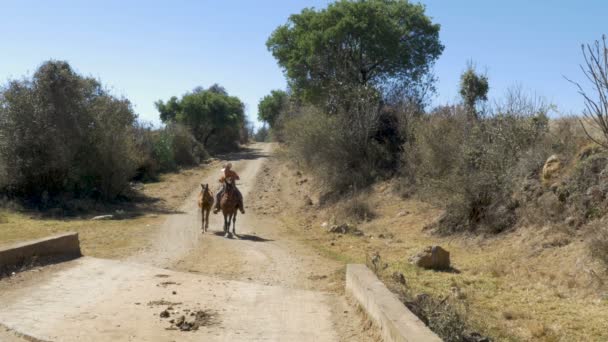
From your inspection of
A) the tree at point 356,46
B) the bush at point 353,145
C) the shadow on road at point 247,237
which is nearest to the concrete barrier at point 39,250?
the shadow on road at point 247,237

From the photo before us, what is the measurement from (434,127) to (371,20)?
11.0 m

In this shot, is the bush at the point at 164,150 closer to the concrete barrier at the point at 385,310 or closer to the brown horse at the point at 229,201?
the brown horse at the point at 229,201

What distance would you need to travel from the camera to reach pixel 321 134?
29.2 metres

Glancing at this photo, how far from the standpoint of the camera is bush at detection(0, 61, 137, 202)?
25.1 metres

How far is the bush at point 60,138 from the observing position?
25.1 m

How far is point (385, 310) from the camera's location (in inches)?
278

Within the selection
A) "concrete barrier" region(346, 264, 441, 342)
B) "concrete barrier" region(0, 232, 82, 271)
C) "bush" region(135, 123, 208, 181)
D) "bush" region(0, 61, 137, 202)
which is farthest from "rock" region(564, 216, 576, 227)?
"bush" region(135, 123, 208, 181)

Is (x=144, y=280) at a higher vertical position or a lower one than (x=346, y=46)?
lower

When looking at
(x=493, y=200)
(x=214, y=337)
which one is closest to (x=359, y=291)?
(x=214, y=337)

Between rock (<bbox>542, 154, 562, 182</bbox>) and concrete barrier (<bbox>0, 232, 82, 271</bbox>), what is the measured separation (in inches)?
457

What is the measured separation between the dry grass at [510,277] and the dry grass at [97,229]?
16.6ft

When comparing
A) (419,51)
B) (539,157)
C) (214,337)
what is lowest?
(214,337)

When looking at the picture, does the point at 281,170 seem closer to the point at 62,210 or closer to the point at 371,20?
the point at 371,20

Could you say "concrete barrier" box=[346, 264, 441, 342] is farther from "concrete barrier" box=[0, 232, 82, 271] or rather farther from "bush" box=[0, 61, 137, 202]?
"bush" box=[0, 61, 137, 202]
